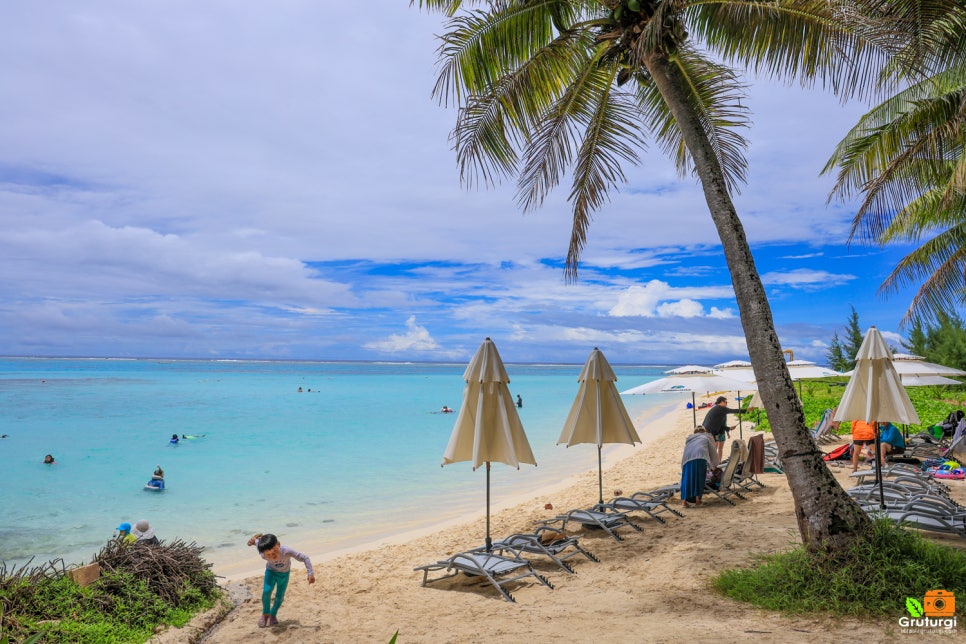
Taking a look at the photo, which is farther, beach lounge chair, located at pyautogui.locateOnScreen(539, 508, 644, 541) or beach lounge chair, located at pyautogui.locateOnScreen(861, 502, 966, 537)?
beach lounge chair, located at pyautogui.locateOnScreen(539, 508, 644, 541)

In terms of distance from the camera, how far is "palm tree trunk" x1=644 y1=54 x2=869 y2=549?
4914mm

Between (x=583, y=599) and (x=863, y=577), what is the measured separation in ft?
7.50

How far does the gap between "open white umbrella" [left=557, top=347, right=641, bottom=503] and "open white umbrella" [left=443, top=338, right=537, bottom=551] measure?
1.89 metres

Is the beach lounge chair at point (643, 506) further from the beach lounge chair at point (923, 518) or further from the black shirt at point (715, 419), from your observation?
the beach lounge chair at point (923, 518)

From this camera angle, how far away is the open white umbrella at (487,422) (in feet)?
22.4

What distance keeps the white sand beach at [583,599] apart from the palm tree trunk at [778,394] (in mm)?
767

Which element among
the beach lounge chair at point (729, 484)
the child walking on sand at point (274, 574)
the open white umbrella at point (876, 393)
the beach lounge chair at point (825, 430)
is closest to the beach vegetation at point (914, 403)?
the beach lounge chair at point (825, 430)

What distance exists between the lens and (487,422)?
6926 mm

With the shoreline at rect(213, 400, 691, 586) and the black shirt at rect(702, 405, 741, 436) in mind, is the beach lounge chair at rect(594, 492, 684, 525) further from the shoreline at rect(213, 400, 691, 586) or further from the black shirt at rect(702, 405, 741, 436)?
the black shirt at rect(702, 405, 741, 436)

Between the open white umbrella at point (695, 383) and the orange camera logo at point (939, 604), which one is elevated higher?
the open white umbrella at point (695, 383)

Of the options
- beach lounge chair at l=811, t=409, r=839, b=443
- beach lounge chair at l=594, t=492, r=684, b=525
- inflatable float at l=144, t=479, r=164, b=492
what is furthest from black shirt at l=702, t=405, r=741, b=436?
inflatable float at l=144, t=479, r=164, b=492

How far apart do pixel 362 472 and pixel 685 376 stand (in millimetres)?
9827

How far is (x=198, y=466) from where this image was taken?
19.0 meters

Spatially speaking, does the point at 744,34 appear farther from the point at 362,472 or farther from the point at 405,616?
the point at 362,472
